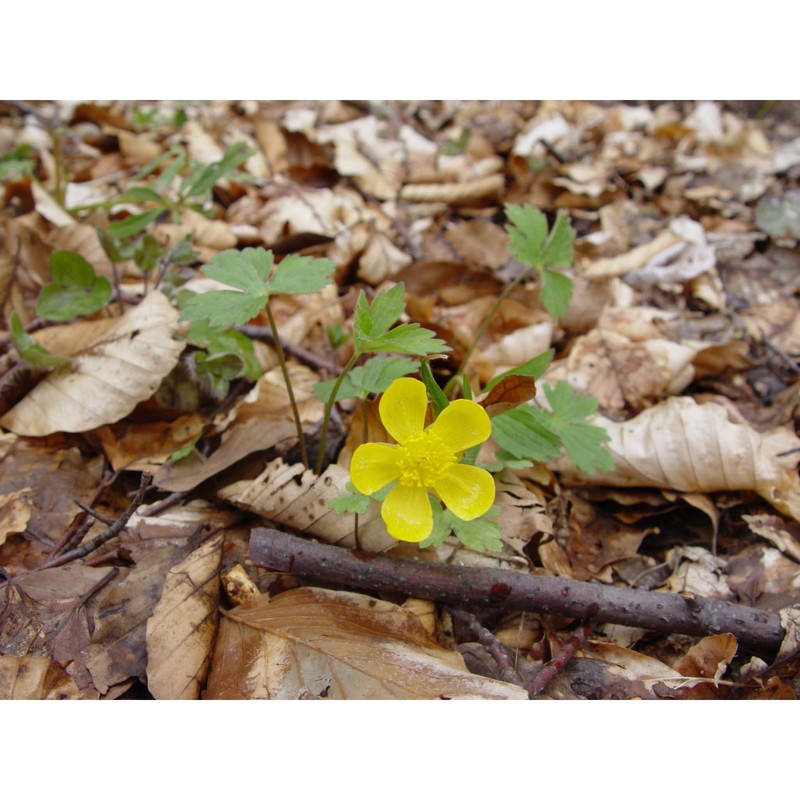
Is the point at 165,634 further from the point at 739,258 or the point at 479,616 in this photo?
the point at 739,258

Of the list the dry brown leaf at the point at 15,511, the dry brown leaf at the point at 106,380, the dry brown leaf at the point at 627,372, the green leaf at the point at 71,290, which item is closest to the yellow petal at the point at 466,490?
the dry brown leaf at the point at 106,380

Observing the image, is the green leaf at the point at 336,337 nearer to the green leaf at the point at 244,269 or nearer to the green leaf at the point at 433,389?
the green leaf at the point at 244,269

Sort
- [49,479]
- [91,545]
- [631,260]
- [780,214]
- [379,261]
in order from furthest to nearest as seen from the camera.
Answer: [780,214], [631,260], [379,261], [49,479], [91,545]

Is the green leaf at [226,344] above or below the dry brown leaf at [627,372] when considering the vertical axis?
above

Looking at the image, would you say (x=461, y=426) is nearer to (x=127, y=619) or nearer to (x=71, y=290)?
(x=127, y=619)

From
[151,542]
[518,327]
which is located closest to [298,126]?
[518,327]

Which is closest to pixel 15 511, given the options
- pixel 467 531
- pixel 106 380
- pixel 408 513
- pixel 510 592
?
pixel 106 380

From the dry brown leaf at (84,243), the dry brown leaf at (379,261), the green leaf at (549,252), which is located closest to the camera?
the green leaf at (549,252)

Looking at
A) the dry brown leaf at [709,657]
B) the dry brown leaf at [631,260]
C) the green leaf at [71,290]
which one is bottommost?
the dry brown leaf at [709,657]
